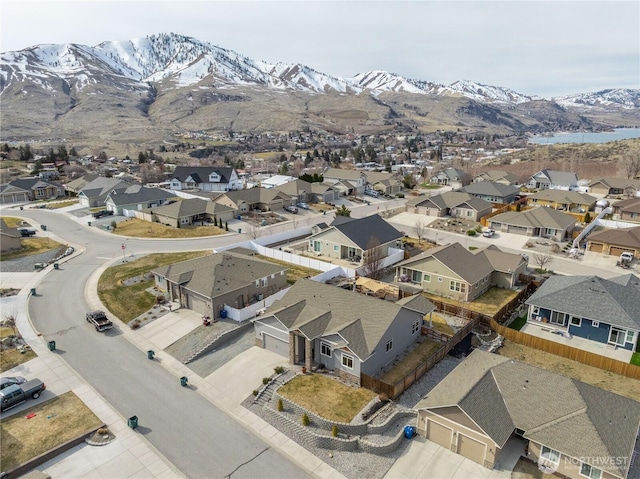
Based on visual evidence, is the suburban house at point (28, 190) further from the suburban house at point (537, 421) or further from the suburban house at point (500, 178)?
the suburban house at point (500, 178)

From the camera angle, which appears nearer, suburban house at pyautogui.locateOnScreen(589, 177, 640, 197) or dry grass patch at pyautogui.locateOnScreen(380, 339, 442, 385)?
dry grass patch at pyautogui.locateOnScreen(380, 339, 442, 385)

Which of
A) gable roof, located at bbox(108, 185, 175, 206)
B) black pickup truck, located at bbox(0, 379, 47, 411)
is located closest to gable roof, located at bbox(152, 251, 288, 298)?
black pickup truck, located at bbox(0, 379, 47, 411)

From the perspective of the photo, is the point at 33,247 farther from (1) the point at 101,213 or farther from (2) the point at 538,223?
(2) the point at 538,223

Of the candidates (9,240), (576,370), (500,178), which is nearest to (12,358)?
(9,240)

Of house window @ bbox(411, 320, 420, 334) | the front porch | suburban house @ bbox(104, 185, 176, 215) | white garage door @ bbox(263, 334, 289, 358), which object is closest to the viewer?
white garage door @ bbox(263, 334, 289, 358)

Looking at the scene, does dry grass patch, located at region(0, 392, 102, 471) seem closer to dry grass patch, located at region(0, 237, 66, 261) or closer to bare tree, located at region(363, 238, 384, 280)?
bare tree, located at region(363, 238, 384, 280)

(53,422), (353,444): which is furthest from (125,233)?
(353,444)

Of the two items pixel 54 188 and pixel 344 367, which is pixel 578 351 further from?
pixel 54 188
